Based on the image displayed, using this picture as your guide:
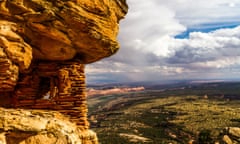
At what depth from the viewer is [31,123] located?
14141 millimetres

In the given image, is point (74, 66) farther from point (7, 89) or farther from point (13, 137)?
point (13, 137)

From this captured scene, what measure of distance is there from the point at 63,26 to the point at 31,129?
5.31 metres

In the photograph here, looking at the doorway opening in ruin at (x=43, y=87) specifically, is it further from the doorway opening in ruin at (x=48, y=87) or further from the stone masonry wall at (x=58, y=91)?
the stone masonry wall at (x=58, y=91)

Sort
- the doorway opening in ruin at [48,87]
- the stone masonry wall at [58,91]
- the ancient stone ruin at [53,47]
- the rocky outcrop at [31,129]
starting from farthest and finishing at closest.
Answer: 1. the doorway opening in ruin at [48,87]
2. the stone masonry wall at [58,91]
3. the ancient stone ruin at [53,47]
4. the rocky outcrop at [31,129]

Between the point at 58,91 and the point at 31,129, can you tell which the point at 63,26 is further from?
the point at 31,129

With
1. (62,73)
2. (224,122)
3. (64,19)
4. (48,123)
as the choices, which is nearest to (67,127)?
(48,123)

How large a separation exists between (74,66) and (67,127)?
13.8 feet

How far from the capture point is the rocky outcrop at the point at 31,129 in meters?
13.7

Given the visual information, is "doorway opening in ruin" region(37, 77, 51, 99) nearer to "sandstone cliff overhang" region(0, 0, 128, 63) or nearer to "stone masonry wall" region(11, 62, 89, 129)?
"stone masonry wall" region(11, 62, 89, 129)

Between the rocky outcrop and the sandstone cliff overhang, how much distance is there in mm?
3694

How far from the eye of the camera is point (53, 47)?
1723 cm

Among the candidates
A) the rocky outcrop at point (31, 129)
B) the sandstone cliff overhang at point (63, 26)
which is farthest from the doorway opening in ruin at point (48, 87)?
the rocky outcrop at point (31, 129)

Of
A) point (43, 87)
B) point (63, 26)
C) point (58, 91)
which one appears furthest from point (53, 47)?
point (43, 87)

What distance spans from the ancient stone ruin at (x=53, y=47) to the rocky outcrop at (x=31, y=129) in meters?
2.50
